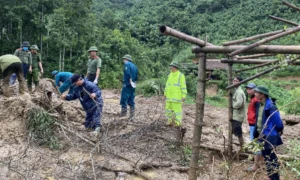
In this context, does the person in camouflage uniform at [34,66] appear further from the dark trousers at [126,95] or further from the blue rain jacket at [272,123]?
the blue rain jacket at [272,123]

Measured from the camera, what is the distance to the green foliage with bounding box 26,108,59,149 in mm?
5169

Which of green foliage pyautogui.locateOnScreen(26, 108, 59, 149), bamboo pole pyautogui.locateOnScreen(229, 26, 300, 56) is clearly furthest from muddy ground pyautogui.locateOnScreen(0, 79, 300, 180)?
bamboo pole pyautogui.locateOnScreen(229, 26, 300, 56)

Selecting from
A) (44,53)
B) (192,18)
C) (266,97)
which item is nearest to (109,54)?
(44,53)

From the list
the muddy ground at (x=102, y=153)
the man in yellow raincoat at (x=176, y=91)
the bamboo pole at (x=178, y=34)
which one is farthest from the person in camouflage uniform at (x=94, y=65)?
the bamboo pole at (x=178, y=34)

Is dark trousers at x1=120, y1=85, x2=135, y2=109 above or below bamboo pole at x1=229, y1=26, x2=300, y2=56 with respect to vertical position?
below

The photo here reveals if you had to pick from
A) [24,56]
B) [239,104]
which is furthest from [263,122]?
[24,56]

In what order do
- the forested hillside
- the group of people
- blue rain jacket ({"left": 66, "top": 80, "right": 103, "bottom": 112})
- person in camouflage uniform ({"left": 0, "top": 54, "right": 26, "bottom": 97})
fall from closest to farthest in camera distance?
the group of people
blue rain jacket ({"left": 66, "top": 80, "right": 103, "bottom": 112})
person in camouflage uniform ({"left": 0, "top": 54, "right": 26, "bottom": 97})
the forested hillside

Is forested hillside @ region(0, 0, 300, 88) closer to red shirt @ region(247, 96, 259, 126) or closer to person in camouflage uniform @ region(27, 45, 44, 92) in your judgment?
person in camouflage uniform @ region(27, 45, 44, 92)

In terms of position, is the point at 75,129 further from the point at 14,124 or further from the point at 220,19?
the point at 220,19

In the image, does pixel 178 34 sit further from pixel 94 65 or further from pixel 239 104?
pixel 94 65

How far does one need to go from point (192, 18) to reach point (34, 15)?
19.1 metres

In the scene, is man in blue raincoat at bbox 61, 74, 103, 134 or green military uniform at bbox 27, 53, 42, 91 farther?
green military uniform at bbox 27, 53, 42, 91

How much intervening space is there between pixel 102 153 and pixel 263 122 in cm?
233

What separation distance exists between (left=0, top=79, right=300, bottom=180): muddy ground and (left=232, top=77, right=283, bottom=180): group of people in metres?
0.33
